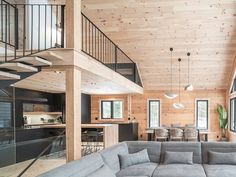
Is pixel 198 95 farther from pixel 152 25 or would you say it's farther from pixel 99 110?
pixel 152 25

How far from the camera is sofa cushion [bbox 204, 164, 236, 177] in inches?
203

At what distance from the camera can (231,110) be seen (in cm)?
1308

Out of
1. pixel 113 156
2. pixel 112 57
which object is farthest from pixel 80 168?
pixel 112 57

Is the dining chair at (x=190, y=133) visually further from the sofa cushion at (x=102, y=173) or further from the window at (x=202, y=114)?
the sofa cushion at (x=102, y=173)

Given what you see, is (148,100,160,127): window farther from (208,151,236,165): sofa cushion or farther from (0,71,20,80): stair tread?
(0,71,20,80): stair tread

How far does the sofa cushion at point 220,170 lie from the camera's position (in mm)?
5155

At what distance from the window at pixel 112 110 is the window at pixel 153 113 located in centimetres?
133

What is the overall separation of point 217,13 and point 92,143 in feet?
17.5

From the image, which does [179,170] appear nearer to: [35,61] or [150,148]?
[150,148]

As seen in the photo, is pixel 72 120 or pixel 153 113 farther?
pixel 153 113

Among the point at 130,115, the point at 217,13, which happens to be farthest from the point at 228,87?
the point at 217,13

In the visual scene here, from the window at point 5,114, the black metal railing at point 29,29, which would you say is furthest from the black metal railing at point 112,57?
the window at point 5,114

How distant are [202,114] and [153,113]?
6.94 feet

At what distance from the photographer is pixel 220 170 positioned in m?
5.41
